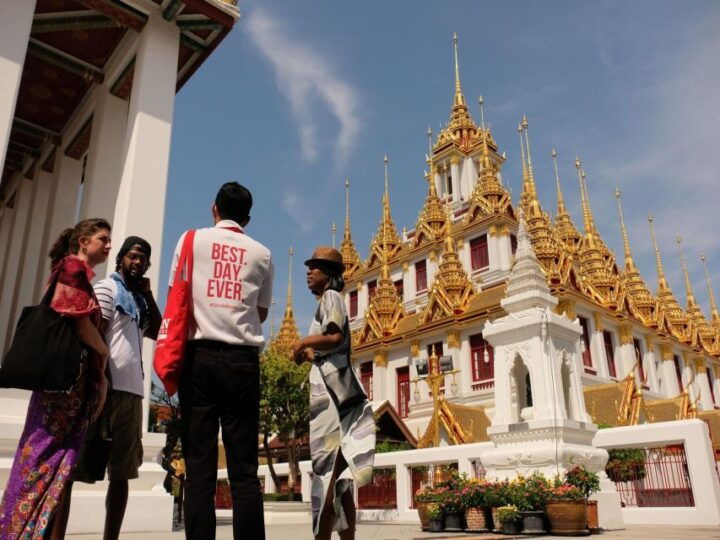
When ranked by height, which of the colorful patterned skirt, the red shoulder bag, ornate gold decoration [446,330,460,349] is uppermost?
ornate gold decoration [446,330,460,349]

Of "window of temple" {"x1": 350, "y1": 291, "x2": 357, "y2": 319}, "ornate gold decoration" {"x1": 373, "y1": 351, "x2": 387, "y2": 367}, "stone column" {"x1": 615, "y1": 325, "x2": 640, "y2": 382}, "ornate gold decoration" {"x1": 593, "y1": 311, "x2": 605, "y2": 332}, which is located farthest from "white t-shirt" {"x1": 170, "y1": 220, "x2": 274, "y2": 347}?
"window of temple" {"x1": 350, "y1": 291, "x2": 357, "y2": 319}

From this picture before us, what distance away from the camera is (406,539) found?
5574 mm

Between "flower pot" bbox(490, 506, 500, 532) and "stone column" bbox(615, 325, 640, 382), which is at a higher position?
"stone column" bbox(615, 325, 640, 382)

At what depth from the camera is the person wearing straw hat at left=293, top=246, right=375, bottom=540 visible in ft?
9.65

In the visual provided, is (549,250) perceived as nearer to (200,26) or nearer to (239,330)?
(200,26)

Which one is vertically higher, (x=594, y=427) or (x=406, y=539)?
(x=594, y=427)

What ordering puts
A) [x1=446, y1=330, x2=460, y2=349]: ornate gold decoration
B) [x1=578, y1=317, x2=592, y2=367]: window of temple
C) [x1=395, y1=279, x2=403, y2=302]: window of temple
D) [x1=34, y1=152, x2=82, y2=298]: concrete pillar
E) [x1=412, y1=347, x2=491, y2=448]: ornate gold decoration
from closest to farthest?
[x1=34, y1=152, x2=82, y2=298]: concrete pillar → [x1=412, y1=347, x2=491, y2=448]: ornate gold decoration → [x1=578, y1=317, x2=592, y2=367]: window of temple → [x1=446, y1=330, x2=460, y2=349]: ornate gold decoration → [x1=395, y1=279, x2=403, y2=302]: window of temple

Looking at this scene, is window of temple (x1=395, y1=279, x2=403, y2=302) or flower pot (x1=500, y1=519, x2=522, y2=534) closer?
flower pot (x1=500, y1=519, x2=522, y2=534)

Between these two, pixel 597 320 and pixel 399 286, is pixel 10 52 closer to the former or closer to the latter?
pixel 597 320

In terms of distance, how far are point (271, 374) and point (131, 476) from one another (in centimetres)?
1710

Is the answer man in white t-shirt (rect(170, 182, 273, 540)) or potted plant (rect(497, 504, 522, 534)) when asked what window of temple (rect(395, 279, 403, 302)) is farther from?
man in white t-shirt (rect(170, 182, 273, 540))

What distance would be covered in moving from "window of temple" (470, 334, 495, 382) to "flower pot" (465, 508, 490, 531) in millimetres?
12394

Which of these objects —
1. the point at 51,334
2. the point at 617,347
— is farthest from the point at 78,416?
the point at 617,347

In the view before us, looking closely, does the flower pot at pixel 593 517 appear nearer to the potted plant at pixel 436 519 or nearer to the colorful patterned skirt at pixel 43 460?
the potted plant at pixel 436 519
